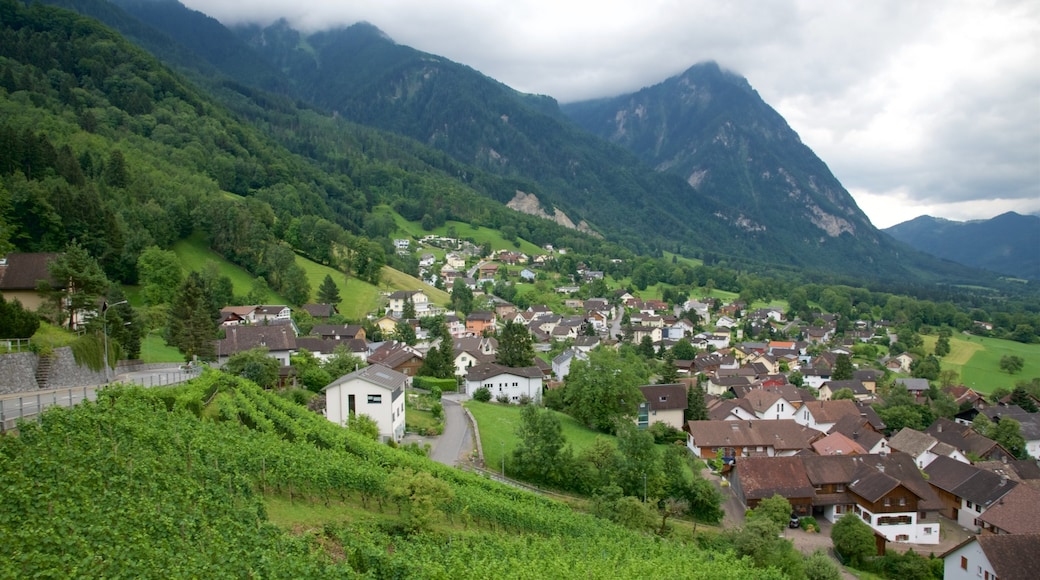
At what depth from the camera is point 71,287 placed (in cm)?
3688

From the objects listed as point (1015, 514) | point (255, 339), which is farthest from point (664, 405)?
point (255, 339)

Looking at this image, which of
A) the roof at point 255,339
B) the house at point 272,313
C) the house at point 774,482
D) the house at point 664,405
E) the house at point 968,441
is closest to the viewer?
the house at point 774,482

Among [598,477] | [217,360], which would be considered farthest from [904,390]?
A: [217,360]

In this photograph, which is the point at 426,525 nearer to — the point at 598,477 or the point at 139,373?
the point at 598,477

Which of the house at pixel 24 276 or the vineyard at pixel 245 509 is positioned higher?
the house at pixel 24 276

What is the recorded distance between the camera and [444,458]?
119 feet

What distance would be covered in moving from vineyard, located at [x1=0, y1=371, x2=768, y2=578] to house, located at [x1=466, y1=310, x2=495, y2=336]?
189 feet

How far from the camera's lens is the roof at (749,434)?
1813 inches

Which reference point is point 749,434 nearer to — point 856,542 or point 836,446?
point 836,446

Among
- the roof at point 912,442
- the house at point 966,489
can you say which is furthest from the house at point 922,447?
the house at point 966,489

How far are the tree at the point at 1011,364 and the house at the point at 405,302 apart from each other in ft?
273

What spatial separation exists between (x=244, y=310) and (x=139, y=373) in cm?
2999

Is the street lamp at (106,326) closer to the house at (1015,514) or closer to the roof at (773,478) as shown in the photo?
the roof at (773,478)

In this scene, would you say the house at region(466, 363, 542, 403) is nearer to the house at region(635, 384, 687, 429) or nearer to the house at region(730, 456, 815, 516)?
the house at region(635, 384, 687, 429)
